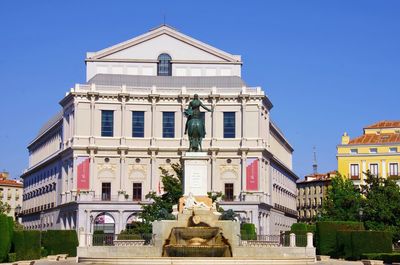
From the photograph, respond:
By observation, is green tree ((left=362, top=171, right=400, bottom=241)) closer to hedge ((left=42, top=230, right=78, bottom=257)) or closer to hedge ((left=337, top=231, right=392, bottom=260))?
hedge ((left=337, top=231, right=392, bottom=260))

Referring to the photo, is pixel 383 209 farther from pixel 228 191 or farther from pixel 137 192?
pixel 137 192

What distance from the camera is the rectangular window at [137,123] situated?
11112 cm

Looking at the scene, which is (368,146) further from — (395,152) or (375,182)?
(375,182)

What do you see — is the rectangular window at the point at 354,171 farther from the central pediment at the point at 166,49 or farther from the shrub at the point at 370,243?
the shrub at the point at 370,243

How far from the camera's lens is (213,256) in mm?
43188

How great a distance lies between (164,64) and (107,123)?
15.9 m

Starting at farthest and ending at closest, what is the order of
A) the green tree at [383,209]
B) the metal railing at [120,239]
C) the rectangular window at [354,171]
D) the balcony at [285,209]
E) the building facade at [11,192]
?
the building facade at [11,192]
the balcony at [285,209]
the rectangular window at [354,171]
the green tree at [383,209]
the metal railing at [120,239]

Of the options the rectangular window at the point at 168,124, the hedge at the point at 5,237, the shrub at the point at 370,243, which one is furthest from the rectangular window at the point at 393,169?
the hedge at the point at 5,237

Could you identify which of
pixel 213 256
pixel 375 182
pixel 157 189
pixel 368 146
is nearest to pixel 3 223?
pixel 213 256

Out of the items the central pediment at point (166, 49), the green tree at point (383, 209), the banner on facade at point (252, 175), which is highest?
the central pediment at point (166, 49)

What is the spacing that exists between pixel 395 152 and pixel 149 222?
164 feet

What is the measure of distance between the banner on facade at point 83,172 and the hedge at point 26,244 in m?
50.1

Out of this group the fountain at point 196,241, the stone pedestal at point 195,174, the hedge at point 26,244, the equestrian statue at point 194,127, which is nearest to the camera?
the fountain at point 196,241

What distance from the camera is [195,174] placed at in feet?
158
